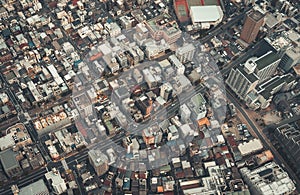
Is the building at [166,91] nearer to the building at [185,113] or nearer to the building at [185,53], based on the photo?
the building at [185,113]

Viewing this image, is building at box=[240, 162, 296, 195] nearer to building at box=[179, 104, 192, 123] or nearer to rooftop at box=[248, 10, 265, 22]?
building at box=[179, 104, 192, 123]

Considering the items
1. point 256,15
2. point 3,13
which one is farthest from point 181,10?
point 3,13

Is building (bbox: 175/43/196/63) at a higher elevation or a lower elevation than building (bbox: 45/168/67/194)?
higher

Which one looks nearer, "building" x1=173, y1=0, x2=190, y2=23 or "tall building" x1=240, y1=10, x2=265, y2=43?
"tall building" x1=240, y1=10, x2=265, y2=43

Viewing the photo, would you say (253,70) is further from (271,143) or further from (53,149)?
(53,149)

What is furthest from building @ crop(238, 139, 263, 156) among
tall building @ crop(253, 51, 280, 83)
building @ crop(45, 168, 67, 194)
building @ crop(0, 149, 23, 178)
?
building @ crop(0, 149, 23, 178)

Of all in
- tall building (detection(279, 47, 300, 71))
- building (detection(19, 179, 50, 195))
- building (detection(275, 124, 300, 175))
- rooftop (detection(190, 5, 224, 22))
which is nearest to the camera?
building (detection(19, 179, 50, 195))

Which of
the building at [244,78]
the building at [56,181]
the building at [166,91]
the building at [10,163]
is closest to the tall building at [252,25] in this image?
the building at [244,78]
